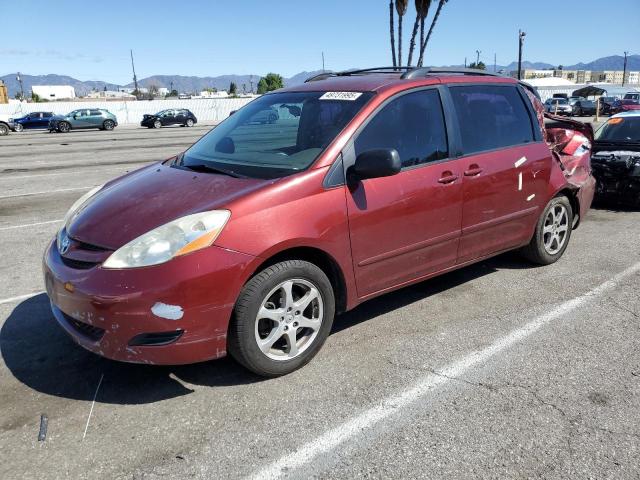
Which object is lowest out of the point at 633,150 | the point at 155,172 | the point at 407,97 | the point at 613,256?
the point at 613,256

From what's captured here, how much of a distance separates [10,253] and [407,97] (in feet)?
14.9

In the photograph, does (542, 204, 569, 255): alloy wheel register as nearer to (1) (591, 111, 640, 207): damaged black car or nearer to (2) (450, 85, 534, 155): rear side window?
(2) (450, 85, 534, 155): rear side window

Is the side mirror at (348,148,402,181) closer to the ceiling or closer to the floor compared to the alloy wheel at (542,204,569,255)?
closer to the ceiling

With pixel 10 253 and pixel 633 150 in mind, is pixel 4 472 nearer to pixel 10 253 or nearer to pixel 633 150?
pixel 10 253

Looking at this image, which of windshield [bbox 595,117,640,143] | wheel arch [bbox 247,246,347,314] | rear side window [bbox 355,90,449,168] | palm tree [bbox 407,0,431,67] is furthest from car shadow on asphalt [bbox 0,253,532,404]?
palm tree [bbox 407,0,431,67]

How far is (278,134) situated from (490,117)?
1777mm

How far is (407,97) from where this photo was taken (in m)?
3.79

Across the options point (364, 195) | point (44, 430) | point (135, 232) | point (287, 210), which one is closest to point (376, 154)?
point (364, 195)

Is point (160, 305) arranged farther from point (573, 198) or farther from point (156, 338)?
point (573, 198)

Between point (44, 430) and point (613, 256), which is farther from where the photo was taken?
point (613, 256)

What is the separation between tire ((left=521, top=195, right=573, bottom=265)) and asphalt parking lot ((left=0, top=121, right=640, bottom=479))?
533mm

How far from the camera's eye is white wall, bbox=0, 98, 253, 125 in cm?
4238

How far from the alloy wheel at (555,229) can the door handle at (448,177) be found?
1585 mm

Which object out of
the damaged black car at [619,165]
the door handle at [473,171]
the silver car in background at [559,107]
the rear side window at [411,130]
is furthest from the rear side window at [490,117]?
the silver car in background at [559,107]
